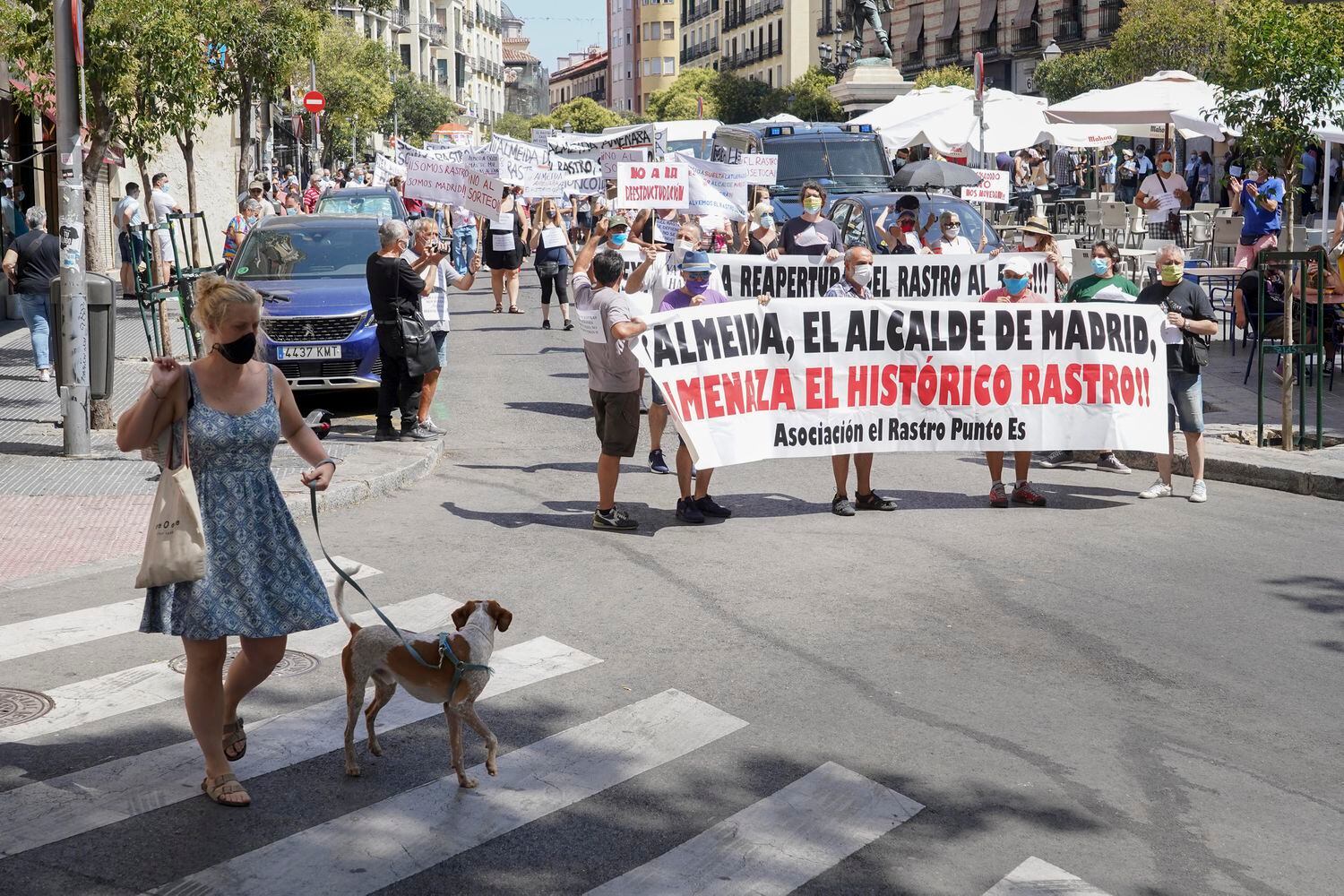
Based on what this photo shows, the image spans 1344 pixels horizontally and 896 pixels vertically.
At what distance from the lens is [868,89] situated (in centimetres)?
4034

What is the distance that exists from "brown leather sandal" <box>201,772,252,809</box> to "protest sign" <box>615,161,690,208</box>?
13.4 metres

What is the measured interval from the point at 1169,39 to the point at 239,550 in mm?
40444

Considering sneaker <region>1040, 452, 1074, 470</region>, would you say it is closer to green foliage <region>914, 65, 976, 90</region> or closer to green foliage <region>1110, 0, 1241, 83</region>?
green foliage <region>1110, 0, 1241, 83</region>

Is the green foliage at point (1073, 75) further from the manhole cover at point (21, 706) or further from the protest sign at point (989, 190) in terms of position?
the manhole cover at point (21, 706)

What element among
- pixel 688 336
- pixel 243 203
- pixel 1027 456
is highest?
pixel 243 203

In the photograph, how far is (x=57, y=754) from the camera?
5.63m

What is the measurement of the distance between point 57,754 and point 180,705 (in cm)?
66

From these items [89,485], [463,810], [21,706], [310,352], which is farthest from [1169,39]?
[463,810]

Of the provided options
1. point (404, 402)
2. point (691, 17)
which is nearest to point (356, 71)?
point (404, 402)

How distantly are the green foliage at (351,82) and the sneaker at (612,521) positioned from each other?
1780 inches

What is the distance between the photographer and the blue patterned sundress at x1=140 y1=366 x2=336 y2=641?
497 centimetres

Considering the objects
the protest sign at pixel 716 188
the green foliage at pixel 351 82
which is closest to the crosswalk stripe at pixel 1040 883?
the protest sign at pixel 716 188

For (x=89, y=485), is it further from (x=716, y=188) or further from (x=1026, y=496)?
(x=716, y=188)

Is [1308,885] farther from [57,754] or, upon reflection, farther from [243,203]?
[243,203]
